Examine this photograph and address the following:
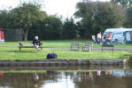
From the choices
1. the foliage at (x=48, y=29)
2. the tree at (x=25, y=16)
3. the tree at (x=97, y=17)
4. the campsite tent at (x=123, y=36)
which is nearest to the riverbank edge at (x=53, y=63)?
the campsite tent at (x=123, y=36)

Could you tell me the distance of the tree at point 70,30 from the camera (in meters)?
72.4

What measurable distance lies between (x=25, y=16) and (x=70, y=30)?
11.1 meters

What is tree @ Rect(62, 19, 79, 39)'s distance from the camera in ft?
237

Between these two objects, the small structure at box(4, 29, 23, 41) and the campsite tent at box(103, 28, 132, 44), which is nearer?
the campsite tent at box(103, 28, 132, 44)

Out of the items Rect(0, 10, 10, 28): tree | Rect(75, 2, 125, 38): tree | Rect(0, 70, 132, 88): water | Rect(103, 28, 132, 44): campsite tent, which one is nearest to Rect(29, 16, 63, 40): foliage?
Rect(0, 10, 10, 28): tree

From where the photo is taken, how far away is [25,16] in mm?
67562

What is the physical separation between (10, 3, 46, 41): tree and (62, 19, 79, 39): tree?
233 inches

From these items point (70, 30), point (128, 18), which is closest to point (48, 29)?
point (70, 30)

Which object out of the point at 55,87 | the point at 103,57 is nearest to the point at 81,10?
the point at 103,57

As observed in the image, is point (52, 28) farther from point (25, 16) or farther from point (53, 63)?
point (53, 63)

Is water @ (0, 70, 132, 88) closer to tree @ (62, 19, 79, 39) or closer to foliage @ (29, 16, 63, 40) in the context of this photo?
foliage @ (29, 16, 63, 40)

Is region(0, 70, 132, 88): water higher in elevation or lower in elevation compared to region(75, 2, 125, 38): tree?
lower

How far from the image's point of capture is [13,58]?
84.4 ft

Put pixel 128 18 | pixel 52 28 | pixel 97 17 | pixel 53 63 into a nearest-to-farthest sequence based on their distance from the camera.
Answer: pixel 53 63 → pixel 52 28 → pixel 97 17 → pixel 128 18
